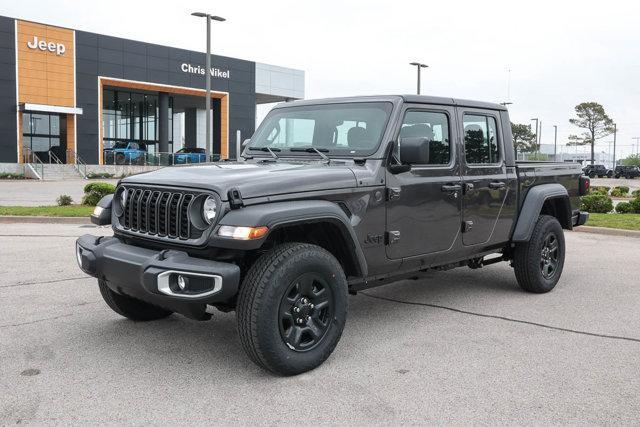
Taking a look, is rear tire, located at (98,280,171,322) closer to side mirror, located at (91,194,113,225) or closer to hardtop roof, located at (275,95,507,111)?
side mirror, located at (91,194,113,225)

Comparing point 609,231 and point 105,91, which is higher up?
point 105,91

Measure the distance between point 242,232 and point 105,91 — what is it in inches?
1879

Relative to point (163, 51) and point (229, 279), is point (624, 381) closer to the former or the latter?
point (229, 279)

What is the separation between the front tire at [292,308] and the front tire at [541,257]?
109 inches

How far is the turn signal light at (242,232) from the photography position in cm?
362

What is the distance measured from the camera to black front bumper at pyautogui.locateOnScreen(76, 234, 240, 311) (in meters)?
3.59

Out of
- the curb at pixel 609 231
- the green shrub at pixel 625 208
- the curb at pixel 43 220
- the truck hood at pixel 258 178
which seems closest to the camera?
the truck hood at pixel 258 178

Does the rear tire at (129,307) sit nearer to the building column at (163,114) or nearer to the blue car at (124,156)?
the blue car at (124,156)

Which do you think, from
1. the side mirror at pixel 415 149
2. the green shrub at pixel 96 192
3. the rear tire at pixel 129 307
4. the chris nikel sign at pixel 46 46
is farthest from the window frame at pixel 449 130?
the chris nikel sign at pixel 46 46

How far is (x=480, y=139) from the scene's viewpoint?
5688 millimetres

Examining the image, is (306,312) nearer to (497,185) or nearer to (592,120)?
(497,185)

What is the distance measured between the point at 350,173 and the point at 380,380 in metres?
1.43

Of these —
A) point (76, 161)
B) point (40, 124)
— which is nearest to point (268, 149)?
point (76, 161)

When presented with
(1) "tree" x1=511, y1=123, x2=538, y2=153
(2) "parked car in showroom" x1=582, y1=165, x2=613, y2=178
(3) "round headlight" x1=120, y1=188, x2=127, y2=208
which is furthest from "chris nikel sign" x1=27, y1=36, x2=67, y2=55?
(1) "tree" x1=511, y1=123, x2=538, y2=153
